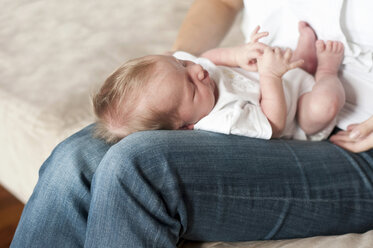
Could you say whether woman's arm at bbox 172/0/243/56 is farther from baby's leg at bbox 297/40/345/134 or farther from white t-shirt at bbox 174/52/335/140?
baby's leg at bbox 297/40/345/134

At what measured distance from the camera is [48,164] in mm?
958

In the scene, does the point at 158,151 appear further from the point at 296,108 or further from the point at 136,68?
the point at 296,108

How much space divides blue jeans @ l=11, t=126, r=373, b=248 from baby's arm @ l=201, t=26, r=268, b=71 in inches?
9.4

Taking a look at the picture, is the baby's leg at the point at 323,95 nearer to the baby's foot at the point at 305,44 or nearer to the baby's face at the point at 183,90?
the baby's foot at the point at 305,44

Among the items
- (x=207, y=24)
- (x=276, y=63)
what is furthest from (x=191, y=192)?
(x=207, y=24)

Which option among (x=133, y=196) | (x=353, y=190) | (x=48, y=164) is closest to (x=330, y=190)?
(x=353, y=190)

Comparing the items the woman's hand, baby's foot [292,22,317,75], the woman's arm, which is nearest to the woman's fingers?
the woman's hand

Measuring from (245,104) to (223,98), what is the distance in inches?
2.0

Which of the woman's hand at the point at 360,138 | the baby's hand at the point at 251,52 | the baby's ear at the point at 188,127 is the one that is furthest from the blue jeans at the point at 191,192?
the baby's hand at the point at 251,52

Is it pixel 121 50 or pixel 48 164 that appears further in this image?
pixel 121 50

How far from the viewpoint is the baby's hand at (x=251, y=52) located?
1.05m

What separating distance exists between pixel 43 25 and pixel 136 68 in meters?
0.92

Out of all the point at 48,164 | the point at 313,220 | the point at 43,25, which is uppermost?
the point at 43,25

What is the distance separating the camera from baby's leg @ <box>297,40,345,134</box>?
3.31ft
